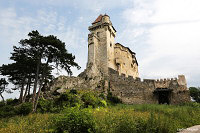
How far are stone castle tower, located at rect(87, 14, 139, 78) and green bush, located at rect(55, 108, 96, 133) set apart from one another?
21268 mm

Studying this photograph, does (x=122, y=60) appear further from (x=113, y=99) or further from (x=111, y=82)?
(x=113, y=99)

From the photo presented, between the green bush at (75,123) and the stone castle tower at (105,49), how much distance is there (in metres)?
21.3

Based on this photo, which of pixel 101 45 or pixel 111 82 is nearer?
pixel 111 82

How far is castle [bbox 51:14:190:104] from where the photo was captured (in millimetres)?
20984

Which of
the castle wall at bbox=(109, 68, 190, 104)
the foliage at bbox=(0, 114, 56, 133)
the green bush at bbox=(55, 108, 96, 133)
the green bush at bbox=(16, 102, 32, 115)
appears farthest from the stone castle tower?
the green bush at bbox=(55, 108, 96, 133)

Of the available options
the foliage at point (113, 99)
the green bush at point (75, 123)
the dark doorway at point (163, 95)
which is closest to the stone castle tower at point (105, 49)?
the foliage at point (113, 99)

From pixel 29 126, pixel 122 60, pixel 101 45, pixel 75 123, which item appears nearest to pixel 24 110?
pixel 29 126

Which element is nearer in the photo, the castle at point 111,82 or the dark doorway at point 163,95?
the castle at point 111,82

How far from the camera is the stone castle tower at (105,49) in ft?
92.0

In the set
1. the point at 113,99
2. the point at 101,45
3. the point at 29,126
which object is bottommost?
the point at 29,126

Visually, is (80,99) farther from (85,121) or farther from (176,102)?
(176,102)

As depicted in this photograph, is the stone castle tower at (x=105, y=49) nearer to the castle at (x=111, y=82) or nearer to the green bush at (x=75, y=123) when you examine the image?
the castle at (x=111, y=82)

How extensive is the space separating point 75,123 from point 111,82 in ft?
65.8

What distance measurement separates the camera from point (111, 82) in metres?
24.5
